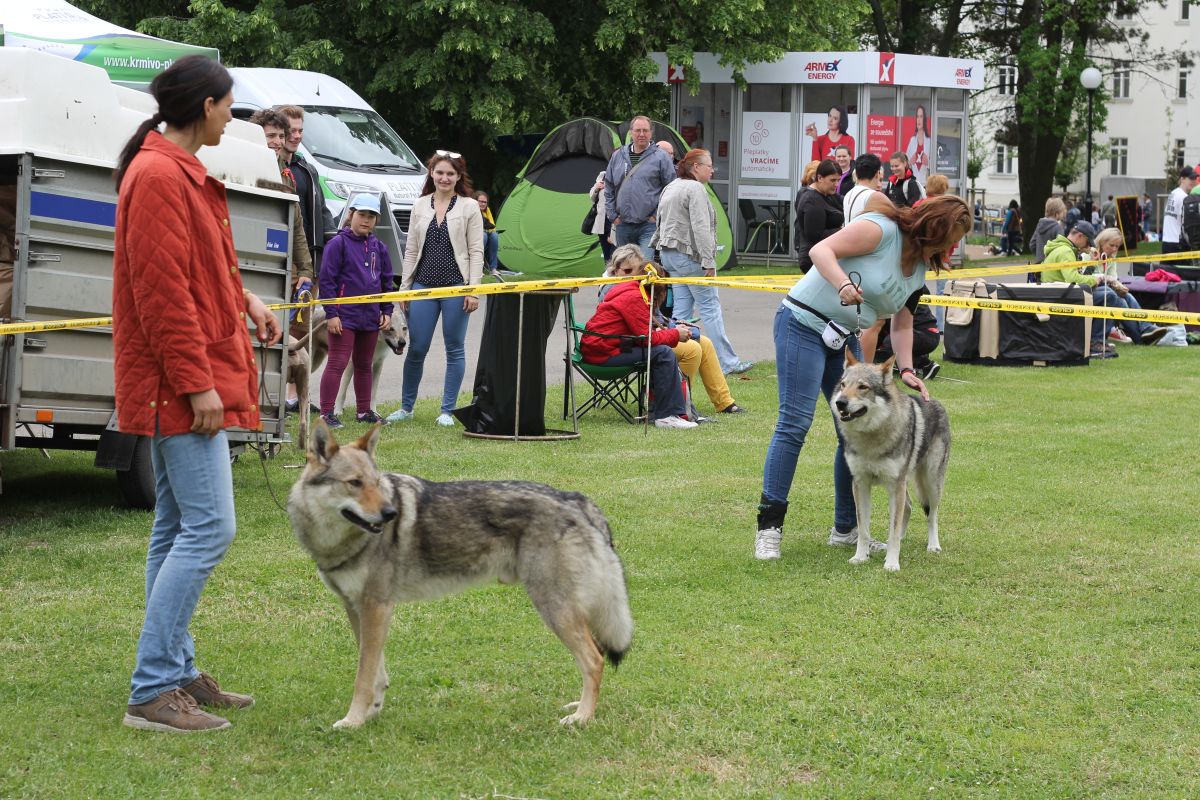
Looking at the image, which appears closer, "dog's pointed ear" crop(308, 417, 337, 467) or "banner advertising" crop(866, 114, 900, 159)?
"dog's pointed ear" crop(308, 417, 337, 467)

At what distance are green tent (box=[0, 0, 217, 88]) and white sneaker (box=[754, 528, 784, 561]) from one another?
9.36 m

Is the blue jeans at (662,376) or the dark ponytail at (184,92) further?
the blue jeans at (662,376)

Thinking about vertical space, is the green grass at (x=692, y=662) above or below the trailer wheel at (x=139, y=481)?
below

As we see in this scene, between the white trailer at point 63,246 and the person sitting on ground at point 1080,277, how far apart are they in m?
11.1

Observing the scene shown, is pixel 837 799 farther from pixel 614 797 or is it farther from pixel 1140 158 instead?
pixel 1140 158

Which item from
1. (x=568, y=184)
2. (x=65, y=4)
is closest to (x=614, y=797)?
(x=65, y=4)

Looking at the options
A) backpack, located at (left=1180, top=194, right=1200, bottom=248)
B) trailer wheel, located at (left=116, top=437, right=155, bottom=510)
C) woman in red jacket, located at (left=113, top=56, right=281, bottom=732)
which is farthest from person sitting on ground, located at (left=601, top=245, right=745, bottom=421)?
backpack, located at (left=1180, top=194, right=1200, bottom=248)

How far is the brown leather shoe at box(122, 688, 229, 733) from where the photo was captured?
13.9ft

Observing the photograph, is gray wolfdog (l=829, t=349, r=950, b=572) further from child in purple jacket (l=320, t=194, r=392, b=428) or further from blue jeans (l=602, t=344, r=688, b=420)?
child in purple jacket (l=320, t=194, r=392, b=428)

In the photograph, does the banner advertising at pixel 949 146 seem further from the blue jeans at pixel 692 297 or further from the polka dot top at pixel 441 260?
the polka dot top at pixel 441 260

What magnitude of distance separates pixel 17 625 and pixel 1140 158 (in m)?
73.2

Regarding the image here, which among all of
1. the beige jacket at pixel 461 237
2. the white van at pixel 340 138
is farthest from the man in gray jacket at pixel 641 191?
the white van at pixel 340 138

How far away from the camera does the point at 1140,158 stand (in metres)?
70.4

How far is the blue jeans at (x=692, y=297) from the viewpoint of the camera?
40.5ft
